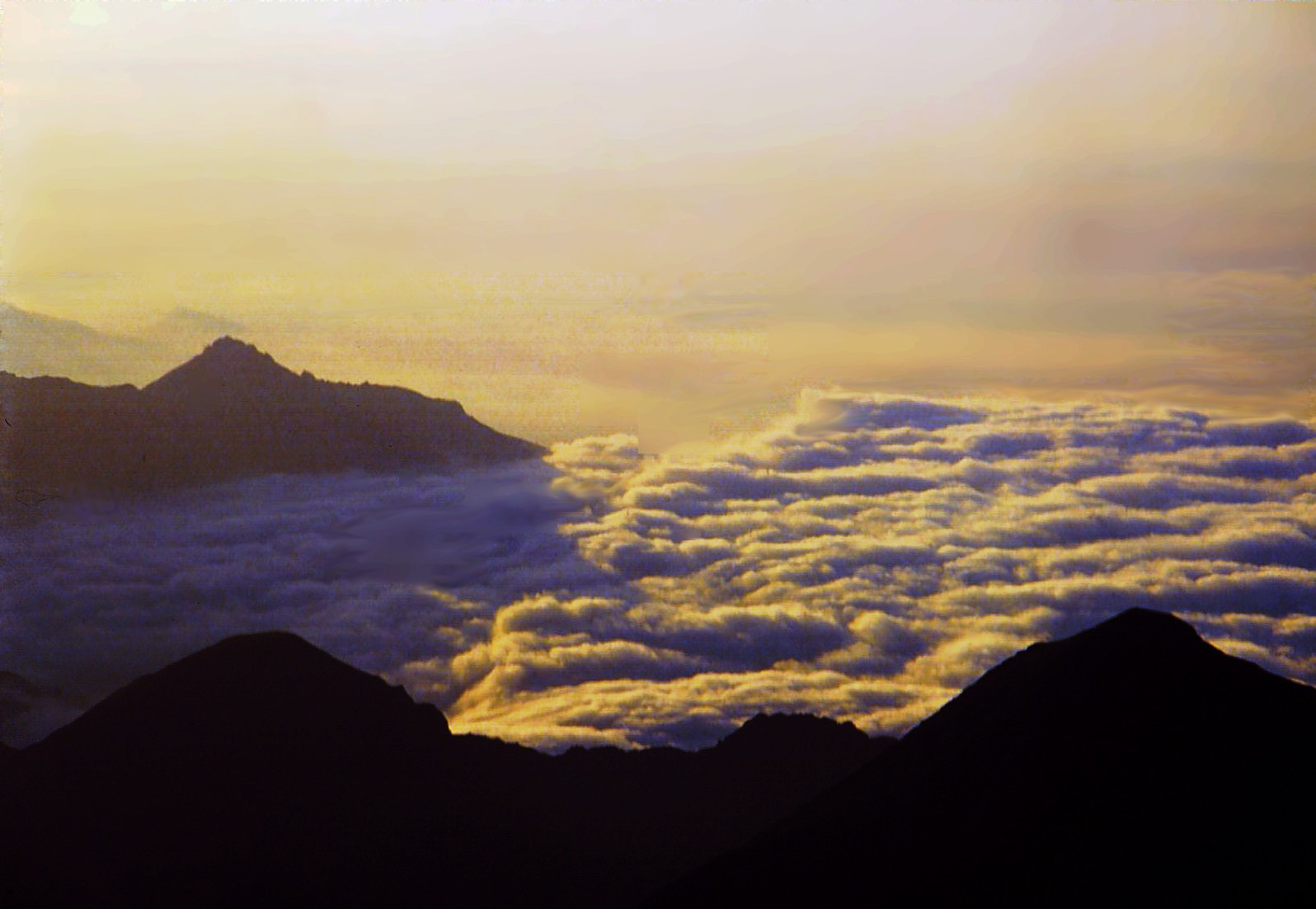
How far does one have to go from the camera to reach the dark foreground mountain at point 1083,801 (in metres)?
60.4

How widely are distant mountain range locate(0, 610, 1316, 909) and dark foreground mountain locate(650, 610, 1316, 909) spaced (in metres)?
0.15

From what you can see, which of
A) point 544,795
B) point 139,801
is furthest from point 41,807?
point 544,795

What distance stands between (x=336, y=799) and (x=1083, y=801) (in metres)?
71.9

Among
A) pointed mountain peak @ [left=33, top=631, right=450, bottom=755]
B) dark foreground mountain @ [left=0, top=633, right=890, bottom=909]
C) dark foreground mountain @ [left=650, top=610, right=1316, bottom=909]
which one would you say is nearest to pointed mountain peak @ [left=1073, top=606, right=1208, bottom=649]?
dark foreground mountain @ [left=650, top=610, right=1316, bottom=909]

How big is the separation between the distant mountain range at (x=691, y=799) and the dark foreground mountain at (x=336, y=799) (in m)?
0.24

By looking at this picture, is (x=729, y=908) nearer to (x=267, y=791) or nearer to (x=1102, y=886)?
(x=1102, y=886)

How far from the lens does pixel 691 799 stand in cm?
13125

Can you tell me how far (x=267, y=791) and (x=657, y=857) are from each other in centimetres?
3798

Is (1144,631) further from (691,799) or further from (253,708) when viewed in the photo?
(253,708)

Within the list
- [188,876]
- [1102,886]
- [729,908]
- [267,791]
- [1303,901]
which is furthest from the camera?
[267,791]

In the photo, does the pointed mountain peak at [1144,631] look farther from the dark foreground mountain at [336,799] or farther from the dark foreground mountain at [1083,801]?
the dark foreground mountain at [336,799]

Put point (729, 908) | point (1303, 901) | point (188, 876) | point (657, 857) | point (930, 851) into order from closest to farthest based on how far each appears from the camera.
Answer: point (1303, 901), point (930, 851), point (729, 908), point (188, 876), point (657, 857)

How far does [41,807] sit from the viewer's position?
103 metres

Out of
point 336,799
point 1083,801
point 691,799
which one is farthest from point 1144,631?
point 336,799
